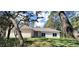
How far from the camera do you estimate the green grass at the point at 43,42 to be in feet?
7.02

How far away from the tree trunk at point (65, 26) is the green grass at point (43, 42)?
6 centimetres

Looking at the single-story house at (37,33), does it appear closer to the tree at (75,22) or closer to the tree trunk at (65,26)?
the tree trunk at (65,26)

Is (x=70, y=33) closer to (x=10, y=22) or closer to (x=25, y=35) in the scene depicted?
(x=25, y=35)

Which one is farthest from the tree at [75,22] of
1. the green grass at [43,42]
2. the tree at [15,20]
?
the tree at [15,20]

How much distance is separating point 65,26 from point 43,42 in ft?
1.14

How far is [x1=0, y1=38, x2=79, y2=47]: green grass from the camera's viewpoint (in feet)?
7.02

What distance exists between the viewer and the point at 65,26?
2.17m

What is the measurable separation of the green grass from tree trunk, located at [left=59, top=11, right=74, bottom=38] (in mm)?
64

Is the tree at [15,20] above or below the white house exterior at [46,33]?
above

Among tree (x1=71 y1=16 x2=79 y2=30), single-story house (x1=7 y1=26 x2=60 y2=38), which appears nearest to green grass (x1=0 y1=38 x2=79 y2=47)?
single-story house (x1=7 y1=26 x2=60 y2=38)

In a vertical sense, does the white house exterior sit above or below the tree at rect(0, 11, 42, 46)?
below

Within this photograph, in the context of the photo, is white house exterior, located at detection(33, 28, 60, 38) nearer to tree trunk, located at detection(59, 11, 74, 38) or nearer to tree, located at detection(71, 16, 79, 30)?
tree trunk, located at detection(59, 11, 74, 38)
